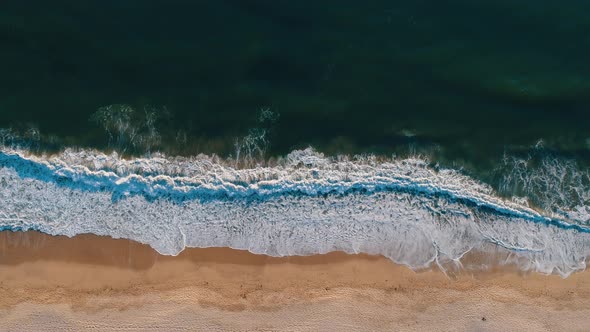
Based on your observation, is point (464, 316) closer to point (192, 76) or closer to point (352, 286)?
point (352, 286)

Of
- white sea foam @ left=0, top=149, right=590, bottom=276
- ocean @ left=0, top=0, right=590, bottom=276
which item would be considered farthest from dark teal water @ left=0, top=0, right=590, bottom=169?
white sea foam @ left=0, top=149, right=590, bottom=276

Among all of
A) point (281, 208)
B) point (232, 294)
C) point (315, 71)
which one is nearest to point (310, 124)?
point (315, 71)

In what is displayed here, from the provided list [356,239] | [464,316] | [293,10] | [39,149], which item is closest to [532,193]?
[464,316]

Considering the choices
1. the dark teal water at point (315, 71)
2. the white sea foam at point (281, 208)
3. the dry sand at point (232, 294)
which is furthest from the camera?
the dark teal water at point (315, 71)

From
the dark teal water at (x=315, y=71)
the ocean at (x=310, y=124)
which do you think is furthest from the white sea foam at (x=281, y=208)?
the dark teal water at (x=315, y=71)

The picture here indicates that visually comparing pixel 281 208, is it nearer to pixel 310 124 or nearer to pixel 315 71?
pixel 310 124

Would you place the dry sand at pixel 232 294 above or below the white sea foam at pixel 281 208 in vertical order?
below

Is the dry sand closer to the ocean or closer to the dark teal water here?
the ocean

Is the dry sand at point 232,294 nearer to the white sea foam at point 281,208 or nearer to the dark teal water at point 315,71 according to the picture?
the white sea foam at point 281,208
